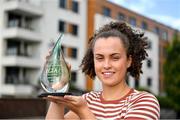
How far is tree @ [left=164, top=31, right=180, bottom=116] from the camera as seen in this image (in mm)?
33281

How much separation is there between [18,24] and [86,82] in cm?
894

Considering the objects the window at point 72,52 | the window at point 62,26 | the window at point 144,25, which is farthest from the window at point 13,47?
the window at point 144,25

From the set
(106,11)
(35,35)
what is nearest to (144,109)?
(35,35)

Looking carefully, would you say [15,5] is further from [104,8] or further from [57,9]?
[104,8]

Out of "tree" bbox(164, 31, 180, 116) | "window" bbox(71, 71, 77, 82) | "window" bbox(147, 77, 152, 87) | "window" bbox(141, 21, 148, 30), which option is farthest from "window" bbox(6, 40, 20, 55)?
"window" bbox(141, 21, 148, 30)

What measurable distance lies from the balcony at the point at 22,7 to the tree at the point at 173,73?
11.2 m

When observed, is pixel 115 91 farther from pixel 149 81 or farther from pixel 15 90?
pixel 149 81

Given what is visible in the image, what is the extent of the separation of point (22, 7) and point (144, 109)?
30417 millimetres

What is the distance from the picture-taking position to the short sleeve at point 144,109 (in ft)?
6.91

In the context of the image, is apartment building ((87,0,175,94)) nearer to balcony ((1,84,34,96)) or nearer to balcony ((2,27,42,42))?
balcony ((2,27,42,42))

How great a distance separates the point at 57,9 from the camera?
35531 mm

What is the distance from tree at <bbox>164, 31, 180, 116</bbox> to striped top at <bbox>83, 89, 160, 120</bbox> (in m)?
31.4

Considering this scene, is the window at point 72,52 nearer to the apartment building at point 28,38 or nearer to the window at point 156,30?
the apartment building at point 28,38

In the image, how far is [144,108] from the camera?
83.8 inches
